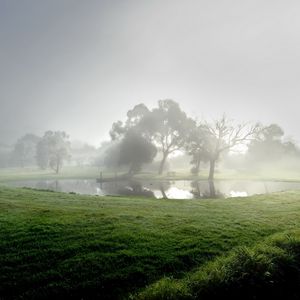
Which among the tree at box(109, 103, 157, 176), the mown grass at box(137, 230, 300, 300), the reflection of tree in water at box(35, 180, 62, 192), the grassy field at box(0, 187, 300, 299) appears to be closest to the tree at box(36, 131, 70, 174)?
the tree at box(109, 103, 157, 176)

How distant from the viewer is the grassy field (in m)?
10.2

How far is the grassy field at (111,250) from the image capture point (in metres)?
10.2

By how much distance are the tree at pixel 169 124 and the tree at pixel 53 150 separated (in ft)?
146

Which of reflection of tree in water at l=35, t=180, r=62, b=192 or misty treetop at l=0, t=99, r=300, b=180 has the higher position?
misty treetop at l=0, t=99, r=300, b=180

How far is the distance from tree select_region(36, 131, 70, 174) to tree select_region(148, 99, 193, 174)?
44.4 meters

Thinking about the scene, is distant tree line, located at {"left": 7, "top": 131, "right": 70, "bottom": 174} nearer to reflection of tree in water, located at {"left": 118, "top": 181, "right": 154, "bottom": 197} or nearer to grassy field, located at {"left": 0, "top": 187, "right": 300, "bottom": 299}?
reflection of tree in water, located at {"left": 118, "top": 181, "right": 154, "bottom": 197}

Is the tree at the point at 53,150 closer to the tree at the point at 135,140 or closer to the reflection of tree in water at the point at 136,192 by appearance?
the tree at the point at 135,140

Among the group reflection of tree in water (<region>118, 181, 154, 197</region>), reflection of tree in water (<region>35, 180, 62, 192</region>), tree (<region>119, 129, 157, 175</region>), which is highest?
tree (<region>119, 129, 157, 175</region>)

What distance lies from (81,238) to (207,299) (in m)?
6.40

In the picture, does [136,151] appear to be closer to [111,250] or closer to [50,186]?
[50,186]

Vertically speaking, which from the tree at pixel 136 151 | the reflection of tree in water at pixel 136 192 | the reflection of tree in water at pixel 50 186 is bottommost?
the reflection of tree in water at pixel 50 186

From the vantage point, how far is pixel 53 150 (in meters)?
123

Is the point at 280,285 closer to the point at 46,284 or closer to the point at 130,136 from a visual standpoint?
the point at 46,284

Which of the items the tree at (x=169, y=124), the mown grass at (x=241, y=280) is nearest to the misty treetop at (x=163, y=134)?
the tree at (x=169, y=124)
